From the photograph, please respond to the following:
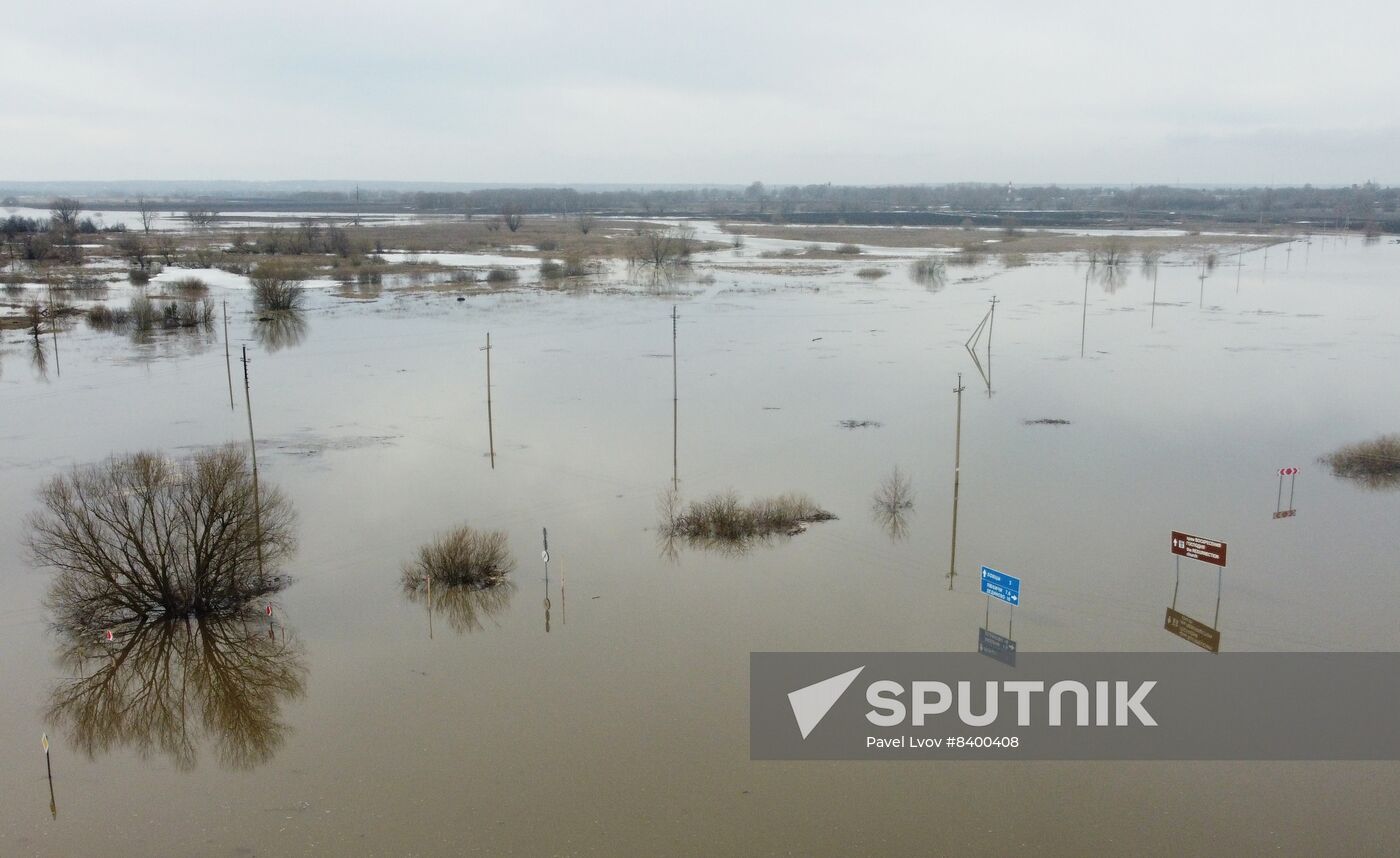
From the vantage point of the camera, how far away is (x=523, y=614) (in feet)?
60.3

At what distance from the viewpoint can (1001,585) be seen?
1636 centimetres

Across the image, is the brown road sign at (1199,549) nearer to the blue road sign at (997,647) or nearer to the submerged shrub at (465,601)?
the blue road sign at (997,647)

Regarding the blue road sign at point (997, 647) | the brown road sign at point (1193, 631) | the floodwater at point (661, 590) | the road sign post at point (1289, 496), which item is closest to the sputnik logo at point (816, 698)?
the floodwater at point (661, 590)

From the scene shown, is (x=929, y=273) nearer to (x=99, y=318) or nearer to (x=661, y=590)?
(x=99, y=318)

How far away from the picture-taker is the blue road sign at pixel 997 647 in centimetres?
1646

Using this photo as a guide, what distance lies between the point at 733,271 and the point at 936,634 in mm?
61291

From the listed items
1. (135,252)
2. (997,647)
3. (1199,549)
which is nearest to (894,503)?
(1199,549)

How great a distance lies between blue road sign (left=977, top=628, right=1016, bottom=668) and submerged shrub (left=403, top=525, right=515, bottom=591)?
847 centimetres

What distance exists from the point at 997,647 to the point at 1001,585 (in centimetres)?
108

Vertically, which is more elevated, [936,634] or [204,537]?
[204,537]

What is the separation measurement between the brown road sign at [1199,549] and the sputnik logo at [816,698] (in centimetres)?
633

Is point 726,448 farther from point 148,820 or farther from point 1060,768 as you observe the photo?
point 148,820

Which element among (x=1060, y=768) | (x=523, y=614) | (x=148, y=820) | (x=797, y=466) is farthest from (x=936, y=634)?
(x=148, y=820)

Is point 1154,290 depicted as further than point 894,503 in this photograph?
Yes
